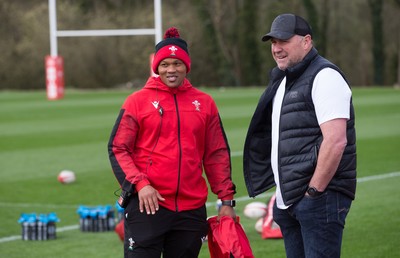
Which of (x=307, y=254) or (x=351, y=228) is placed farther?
(x=351, y=228)

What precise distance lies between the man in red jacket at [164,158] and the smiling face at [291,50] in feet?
2.04

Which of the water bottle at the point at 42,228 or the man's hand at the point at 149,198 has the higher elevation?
the man's hand at the point at 149,198

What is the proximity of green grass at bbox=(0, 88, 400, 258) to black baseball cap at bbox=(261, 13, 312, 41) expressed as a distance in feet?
11.7

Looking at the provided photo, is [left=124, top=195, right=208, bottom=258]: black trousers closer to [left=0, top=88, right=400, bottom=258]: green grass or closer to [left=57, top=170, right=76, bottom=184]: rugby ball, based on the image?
[left=0, top=88, right=400, bottom=258]: green grass

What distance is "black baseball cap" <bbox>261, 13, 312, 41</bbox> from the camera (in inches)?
217

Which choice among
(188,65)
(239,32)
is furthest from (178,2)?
(188,65)

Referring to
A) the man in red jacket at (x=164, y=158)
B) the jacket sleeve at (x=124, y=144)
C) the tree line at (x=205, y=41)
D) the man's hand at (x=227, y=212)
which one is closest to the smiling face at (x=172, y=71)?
the man in red jacket at (x=164, y=158)

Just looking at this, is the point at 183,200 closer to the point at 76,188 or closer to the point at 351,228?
the point at 351,228

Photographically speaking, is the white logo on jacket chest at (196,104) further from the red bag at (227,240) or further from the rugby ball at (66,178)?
the rugby ball at (66,178)

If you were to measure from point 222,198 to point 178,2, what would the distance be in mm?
65275

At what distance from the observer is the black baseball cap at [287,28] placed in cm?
551

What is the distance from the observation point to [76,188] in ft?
46.0

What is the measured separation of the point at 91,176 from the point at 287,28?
32.8 ft

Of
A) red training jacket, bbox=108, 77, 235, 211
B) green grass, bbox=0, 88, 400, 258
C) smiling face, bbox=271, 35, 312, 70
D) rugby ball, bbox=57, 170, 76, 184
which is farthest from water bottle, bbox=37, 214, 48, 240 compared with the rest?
smiling face, bbox=271, 35, 312, 70
